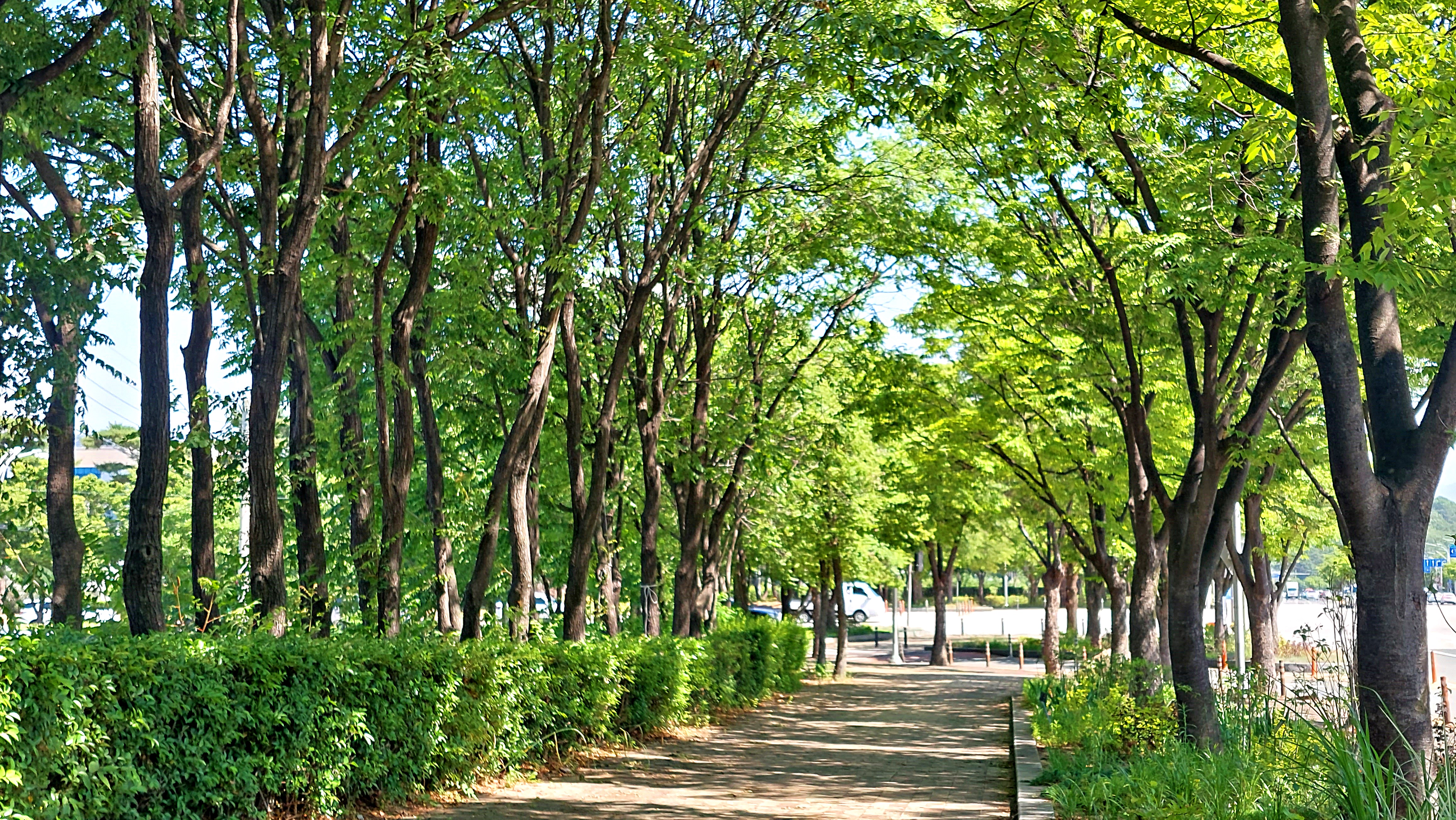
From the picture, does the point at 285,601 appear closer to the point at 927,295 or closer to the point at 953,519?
the point at 927,295

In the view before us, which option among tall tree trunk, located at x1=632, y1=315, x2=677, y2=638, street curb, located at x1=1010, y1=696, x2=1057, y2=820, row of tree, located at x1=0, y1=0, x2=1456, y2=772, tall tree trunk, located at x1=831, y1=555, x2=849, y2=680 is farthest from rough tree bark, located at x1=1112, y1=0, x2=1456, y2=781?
tall tree trunk, located at x1=831, y1=555, x2=849, y2=680

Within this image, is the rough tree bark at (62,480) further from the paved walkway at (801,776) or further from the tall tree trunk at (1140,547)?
the tall tree trunk at (1140,547)

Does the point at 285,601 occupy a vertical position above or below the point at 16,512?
below

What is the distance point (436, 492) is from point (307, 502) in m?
3.52

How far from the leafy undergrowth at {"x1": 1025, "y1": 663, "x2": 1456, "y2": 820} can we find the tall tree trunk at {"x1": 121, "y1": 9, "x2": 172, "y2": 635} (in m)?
6.97

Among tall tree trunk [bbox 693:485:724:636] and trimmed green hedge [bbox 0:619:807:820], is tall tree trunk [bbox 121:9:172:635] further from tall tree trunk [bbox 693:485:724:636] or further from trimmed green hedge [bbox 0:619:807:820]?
tall tree trunk [bbox 693:485:724:636]

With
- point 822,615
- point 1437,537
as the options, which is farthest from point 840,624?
point 1437,537

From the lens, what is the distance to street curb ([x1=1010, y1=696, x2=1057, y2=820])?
980 cm

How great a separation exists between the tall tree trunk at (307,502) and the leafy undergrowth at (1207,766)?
7.22 metres

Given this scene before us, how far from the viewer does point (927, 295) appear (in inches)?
720

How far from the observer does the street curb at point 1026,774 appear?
386 inches

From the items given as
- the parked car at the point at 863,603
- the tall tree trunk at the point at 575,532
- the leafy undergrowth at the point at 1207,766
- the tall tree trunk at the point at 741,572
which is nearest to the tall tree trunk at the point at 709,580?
the tall tree trunk at the point at 741,572

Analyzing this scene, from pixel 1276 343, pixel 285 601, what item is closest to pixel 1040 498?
pixel 1276 343

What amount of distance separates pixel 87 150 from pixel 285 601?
5.55m
